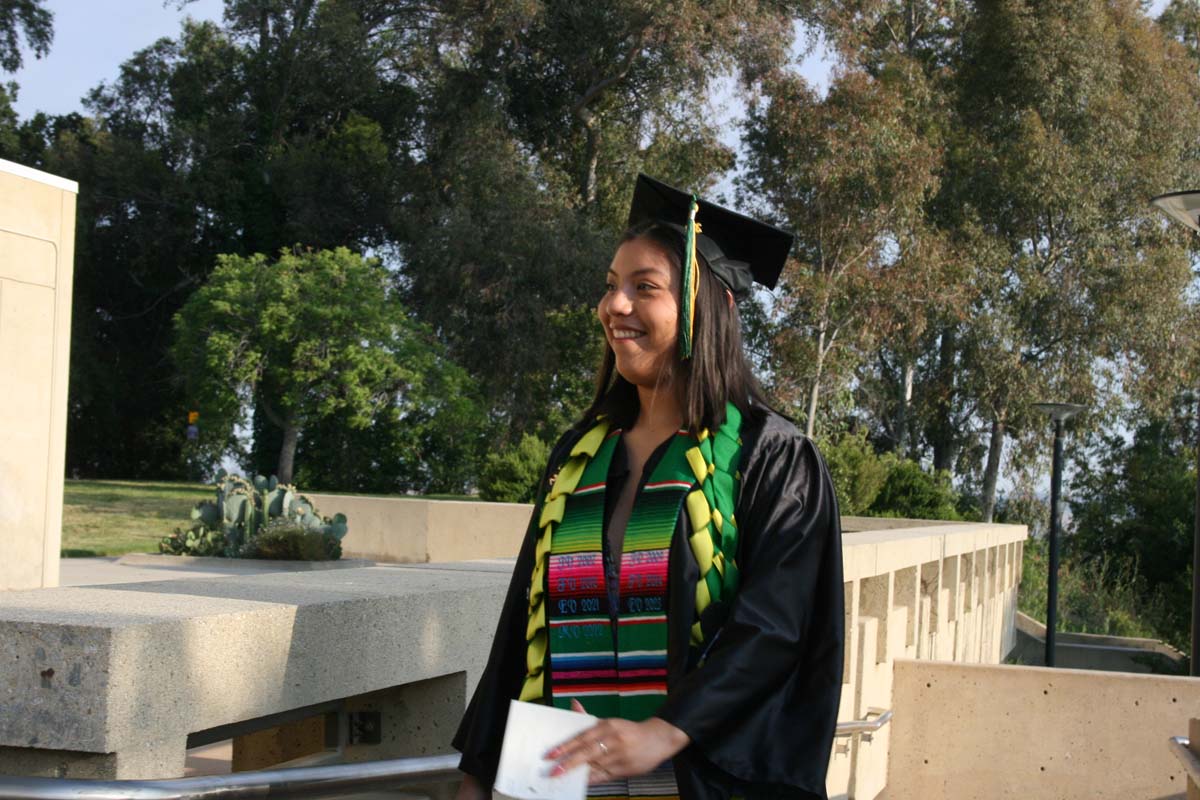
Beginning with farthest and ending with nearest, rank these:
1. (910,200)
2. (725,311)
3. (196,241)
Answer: (196,241) < (910,200) < (725,311)

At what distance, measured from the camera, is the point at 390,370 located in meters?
26.0

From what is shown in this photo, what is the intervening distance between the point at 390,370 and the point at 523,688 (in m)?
24.2

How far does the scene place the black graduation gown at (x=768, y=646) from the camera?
5.89 ft

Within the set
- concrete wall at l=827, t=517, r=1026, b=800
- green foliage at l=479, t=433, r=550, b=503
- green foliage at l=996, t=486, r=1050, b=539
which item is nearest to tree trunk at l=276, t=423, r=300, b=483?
green foliage at l=479, t=433, r=550, b=503

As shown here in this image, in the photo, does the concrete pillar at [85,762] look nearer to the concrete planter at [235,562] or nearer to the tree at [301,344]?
the concrete planter at [235,562]

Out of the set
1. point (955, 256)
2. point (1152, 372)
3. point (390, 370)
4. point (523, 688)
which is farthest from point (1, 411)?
point (1152, 372)

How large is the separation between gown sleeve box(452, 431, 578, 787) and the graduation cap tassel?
37 centimetres

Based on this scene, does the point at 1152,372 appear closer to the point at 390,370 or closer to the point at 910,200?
the point at 910,200

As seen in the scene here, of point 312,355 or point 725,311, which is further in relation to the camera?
point 312,355

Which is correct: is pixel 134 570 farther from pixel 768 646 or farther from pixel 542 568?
pixel 768 646

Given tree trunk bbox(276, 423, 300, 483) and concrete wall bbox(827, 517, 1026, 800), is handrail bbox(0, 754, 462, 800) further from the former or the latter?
tree trunk bbox(276, 423, 300, 483)

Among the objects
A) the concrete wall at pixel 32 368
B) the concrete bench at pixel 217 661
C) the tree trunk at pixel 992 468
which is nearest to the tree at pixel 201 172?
the tree trunk at pixel 992 468

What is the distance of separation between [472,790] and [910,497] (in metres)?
22.6

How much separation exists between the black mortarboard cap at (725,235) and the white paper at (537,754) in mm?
735
